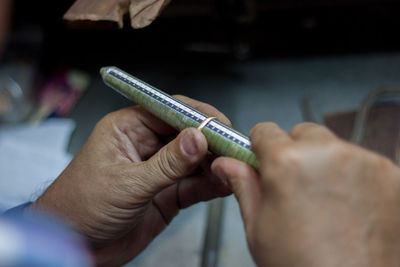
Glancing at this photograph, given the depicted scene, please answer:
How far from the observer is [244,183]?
1.23ft

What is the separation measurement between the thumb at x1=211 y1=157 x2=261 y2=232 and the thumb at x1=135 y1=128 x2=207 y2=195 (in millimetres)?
40

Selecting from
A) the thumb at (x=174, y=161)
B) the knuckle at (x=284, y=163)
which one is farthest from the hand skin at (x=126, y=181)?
the knuckle at (x=284, y=163)

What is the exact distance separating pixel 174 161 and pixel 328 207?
→ 22 centimetres

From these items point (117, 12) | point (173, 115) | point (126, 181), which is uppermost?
point (117, 12)

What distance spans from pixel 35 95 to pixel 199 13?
0.59m

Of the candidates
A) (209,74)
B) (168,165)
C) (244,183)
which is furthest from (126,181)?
(209,74)

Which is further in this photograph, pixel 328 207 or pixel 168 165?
pixel 168 165

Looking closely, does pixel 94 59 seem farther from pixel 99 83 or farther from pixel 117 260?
pixel 117 260

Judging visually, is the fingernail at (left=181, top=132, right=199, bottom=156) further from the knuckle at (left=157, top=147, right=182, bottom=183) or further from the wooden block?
the wooden block

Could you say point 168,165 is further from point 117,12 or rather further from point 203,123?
point 117,12

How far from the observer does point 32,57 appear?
113cm

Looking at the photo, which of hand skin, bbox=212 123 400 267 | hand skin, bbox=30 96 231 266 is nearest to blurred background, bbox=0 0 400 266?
hand skin, bbox=30 96 231 266

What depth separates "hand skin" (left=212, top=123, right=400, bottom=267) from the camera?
0.29m

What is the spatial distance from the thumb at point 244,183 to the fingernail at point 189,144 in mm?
38
